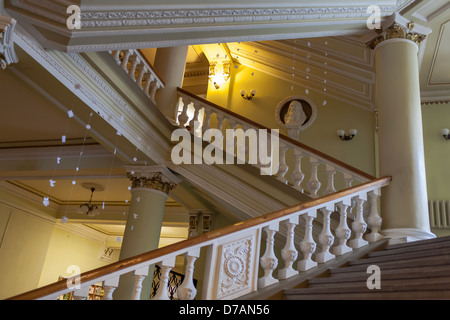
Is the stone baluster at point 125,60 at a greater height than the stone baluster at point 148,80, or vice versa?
the stone baluster at point 148,80

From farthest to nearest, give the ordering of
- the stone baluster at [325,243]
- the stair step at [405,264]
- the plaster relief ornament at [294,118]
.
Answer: the plaster relief ornament at [294,118] < the stone baluster at [325,243] < the stair step at [405,264]

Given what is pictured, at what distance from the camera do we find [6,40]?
121 inches

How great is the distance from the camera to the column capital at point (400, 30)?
5137 mm

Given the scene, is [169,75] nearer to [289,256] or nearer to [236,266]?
[289,256]

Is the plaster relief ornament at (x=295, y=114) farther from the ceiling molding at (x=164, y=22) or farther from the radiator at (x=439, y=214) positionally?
the ceiling molding at (x=164, y=22)

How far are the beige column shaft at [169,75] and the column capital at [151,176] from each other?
0.86 m

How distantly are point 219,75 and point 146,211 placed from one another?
4377 millimetres

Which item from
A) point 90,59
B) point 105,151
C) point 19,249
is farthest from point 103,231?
point 90,59

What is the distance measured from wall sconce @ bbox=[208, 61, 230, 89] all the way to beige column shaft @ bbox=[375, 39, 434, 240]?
446cm

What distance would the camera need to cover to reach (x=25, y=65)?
12.1 feet

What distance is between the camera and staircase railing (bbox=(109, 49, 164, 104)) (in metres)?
5.10

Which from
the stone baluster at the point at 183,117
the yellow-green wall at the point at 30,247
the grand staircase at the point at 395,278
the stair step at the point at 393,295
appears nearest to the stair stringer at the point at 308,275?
the grand staircase at the point at 395,278

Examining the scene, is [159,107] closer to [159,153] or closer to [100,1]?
[159,153]

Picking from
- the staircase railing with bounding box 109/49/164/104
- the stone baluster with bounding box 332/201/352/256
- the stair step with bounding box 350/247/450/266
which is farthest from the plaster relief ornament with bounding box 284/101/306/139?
the stair step with bounding box 350/247/450/266
